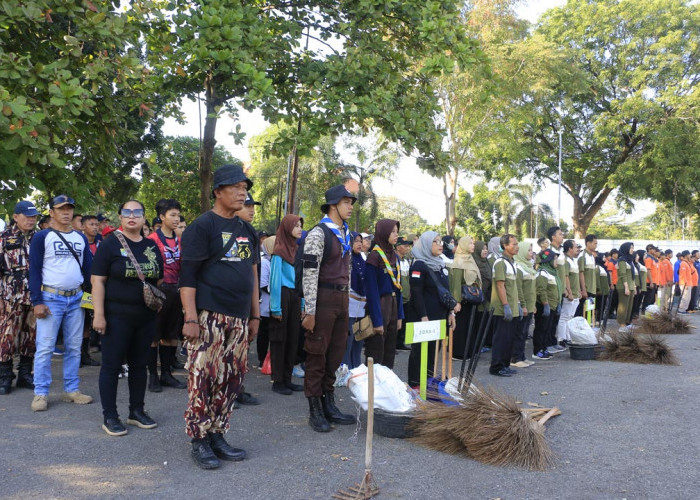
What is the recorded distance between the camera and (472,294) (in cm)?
839

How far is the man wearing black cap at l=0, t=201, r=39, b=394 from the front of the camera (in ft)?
21.6

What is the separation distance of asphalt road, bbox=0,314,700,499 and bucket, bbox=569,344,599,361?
2907 millimetres

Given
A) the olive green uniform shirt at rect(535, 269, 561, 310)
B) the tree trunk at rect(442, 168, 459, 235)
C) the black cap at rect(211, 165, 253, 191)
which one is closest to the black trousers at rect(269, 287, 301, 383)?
the black cap at rect(211, 165, 253, 191)

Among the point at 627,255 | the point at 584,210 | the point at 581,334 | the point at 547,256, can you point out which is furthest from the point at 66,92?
the point at 584,210

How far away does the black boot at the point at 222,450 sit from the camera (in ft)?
14.7

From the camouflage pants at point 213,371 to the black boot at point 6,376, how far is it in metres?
3.26

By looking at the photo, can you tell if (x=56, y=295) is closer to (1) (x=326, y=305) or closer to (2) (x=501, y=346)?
(1) (x=326, y=305)

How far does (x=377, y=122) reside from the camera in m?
8.95

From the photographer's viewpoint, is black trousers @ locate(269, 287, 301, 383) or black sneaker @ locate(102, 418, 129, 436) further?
black trousers @ locate(269, 287, 301, 383)

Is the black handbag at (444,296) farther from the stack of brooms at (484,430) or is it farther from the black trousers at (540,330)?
the black trousers at (540,330)

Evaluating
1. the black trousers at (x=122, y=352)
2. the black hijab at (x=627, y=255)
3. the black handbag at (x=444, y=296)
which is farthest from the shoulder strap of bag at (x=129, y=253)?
the black hijab at (x=627, y=255)

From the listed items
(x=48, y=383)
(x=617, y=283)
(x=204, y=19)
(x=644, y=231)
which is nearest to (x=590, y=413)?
(x=48, y=383)

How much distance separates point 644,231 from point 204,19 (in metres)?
92.9

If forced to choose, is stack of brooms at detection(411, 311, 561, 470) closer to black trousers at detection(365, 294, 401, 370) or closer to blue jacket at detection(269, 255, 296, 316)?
black trousers at detection(365, 294, 401, 370)
